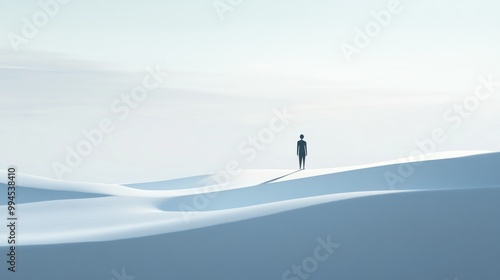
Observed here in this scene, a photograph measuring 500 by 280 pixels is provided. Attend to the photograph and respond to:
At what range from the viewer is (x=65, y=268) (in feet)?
37.4

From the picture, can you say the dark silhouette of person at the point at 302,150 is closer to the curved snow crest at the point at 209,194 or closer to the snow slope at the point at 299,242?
the curved snow crest at the point at 209,194

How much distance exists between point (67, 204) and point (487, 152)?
1238 centimetres

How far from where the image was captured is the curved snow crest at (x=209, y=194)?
13.5 metres

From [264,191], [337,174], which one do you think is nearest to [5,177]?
[264,191]

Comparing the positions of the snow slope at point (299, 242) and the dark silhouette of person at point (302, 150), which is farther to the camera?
the dark silhouette of person at point (302, 150)

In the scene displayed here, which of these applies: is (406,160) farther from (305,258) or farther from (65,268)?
(65,268)

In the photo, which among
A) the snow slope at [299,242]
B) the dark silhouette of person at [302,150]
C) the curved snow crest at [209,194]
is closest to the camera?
the snow slope at [299,242]

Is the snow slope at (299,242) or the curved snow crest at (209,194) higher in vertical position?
the curved snow crest at (209,194)

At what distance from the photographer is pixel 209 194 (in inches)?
780

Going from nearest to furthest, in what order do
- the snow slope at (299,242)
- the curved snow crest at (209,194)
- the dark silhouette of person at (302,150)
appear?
1. the snow slope at (299,242)
2. the curved snow crest at (209,194)
3. the dark silhouette of person at (302,150)

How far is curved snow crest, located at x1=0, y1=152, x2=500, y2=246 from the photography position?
13.5 metres

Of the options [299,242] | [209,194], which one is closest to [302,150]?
[209,194]

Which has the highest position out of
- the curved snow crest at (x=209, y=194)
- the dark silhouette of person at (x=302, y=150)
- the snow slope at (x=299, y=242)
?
the dark silhouette of person at (x=302, y=150)

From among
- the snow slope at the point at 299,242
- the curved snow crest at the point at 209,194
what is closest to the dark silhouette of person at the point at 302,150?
the curved snow crest at the point at 209,194
